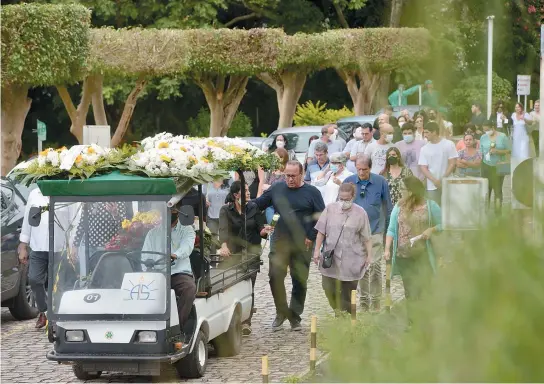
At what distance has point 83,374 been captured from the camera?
10383 mm

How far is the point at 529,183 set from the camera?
2.01m

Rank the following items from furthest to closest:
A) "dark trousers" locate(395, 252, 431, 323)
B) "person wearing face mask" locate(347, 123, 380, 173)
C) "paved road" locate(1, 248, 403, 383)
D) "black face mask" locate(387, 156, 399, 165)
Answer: "person wearing face mask" locate(347, 123, 380, 173)
"black face mask" locate(387, 156, 399, 165)
"paved road" locate(1, 248, 403, 383)
"dark trousers" locate(395, 252, 431, 323)

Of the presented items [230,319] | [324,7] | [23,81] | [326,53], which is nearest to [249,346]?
[230,319]

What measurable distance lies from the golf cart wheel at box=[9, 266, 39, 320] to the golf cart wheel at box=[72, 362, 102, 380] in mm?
3602

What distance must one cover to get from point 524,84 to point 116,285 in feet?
24.7

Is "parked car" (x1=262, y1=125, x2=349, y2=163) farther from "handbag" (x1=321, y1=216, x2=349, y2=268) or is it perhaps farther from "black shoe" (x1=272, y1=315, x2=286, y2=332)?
"handbag" (x1=321, y1=216, x2=349, y2=268)

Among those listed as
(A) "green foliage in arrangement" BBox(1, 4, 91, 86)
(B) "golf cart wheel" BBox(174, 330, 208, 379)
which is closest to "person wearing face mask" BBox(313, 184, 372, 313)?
(B) "golf cart wheel" BBox(174, 330, 208, 379)

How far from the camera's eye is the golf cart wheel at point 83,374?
10.2 meters

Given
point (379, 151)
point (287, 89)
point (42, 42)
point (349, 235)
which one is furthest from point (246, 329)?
point (287, 89)

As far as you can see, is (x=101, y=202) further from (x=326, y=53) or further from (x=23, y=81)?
(x=326, y=53)

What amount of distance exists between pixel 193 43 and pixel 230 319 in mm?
28439

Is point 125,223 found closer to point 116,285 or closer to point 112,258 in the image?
point 112,258

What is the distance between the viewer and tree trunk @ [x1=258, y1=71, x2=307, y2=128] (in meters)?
41.7

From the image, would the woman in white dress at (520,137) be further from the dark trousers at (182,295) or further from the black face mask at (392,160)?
the black face mask at (392,160)
